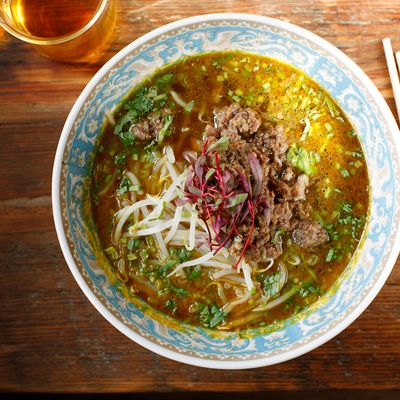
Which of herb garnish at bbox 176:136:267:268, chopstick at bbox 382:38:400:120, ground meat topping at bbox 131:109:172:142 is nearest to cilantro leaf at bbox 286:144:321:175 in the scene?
herb garnish at bbox 176:136:267:268

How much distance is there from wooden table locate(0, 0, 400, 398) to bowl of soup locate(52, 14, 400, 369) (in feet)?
0.91

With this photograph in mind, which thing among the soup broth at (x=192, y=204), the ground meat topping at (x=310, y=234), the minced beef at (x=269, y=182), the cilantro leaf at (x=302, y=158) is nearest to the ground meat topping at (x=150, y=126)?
the soup broth at (x=192, y=204)

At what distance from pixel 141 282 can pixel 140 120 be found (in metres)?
0.94

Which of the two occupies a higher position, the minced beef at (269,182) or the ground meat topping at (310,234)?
the minced beef at (269,182)

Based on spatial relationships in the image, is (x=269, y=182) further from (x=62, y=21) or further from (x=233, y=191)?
(x=62, y=21)

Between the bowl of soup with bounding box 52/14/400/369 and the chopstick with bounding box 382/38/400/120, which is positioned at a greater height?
the chopstick with bounding box 382/38/400/120

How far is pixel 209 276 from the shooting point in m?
3.06

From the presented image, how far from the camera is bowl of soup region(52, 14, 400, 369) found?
291 cm

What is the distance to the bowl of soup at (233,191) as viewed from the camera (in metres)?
2.91

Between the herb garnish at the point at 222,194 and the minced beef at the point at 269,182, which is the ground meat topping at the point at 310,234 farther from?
the herb garnish at the point at 222,194

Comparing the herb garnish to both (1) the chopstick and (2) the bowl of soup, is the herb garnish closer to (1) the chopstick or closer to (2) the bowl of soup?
(2) the bowl of soup

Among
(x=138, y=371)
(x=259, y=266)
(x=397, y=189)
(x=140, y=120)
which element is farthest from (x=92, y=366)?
(x=397, y=189)

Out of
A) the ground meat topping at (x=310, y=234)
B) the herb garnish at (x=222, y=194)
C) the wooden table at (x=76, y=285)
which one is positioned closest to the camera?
the herb garnish at (x=222, y=194)

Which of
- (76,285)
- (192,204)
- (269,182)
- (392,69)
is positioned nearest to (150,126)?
(192,204)
